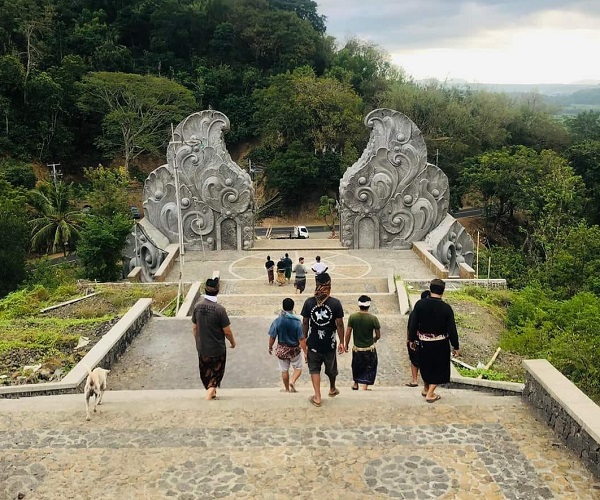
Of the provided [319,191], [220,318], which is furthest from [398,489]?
[319,191]

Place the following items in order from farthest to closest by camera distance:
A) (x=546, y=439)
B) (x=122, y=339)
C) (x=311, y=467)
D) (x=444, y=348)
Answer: (x=122, y=339) < (x=444, y=348) < (x=546, y=439) < (x=311, y=467)

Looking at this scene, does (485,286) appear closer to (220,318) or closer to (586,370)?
(586,370)

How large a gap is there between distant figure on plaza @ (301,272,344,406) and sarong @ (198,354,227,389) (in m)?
0.98

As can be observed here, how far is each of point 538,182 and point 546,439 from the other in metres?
27.5

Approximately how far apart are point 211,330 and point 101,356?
279 cm

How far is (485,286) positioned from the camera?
1481 centimetres

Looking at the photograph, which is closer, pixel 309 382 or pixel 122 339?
pixel 309 382

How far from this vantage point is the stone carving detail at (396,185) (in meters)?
19.3

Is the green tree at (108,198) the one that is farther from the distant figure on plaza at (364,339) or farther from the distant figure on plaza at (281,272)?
the distant figure on plaza at (364,339)

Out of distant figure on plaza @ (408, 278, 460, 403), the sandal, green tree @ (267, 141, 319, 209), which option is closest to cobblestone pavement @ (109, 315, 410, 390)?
the sandal

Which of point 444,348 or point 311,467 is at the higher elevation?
point 444,348

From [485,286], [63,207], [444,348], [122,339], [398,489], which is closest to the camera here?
[398,489]

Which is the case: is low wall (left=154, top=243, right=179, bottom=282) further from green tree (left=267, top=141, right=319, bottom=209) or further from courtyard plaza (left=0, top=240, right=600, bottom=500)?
green tree (left=267, top=141, right=319, bottom=209)

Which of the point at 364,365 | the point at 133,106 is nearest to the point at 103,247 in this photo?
the point at 364,365
